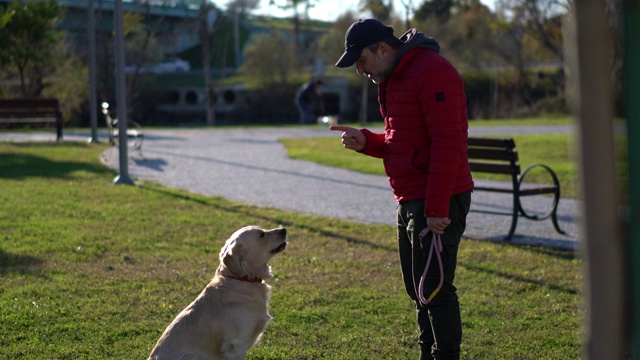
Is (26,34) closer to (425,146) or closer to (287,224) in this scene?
(287,224)

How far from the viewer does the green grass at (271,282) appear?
19.2 feet

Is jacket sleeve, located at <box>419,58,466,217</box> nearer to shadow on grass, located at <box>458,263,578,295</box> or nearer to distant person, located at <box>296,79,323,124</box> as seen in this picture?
shadow on grass, located at <box>458,263,578,295</box>

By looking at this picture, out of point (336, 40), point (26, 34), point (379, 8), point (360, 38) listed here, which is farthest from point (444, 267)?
point (336, 40)

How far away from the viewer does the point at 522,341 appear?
5.93 metres

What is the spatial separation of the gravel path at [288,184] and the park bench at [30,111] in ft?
1.93

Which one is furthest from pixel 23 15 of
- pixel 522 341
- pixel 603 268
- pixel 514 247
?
pixel 603 268

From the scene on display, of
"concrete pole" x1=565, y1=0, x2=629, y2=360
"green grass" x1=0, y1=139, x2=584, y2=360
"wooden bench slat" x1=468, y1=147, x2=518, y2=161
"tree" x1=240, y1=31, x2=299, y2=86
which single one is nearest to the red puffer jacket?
"green grass" x1=0, y1=139, x2=584, y2=360

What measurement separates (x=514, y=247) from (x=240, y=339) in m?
5.18

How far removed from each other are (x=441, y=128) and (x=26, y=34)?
24334 millimetres

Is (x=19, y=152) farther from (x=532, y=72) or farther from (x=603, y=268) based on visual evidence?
(x=532, y=72)

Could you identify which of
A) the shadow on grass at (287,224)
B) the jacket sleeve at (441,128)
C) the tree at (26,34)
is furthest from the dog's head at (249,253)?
the tree at (26,34)

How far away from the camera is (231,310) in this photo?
16.4 feet

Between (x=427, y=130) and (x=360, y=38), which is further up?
(x=360, y=38)

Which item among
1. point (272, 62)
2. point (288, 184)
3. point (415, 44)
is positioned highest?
point (272, 62)
